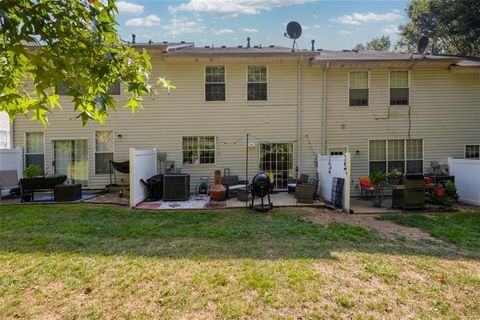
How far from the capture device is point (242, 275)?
13.4ft

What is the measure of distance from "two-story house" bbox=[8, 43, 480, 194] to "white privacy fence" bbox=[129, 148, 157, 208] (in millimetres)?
952

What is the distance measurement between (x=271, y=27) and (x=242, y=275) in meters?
13.7

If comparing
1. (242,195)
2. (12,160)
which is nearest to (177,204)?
(242,195)

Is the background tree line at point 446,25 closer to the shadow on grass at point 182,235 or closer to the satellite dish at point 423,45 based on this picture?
the satellite dish at point 423,45

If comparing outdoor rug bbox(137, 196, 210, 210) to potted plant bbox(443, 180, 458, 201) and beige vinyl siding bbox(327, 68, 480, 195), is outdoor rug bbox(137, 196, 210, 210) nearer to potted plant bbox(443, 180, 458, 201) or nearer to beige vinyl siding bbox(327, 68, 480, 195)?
beige vinyl siding bbox(327, 68, 480, 195)

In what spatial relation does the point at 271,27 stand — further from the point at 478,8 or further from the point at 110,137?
the point at 478,8

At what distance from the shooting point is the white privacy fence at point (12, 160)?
10.0 meters

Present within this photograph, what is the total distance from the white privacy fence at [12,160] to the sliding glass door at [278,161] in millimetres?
8726

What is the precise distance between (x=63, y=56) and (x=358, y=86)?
11179mm

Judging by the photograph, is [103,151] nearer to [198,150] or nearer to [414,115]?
[198,150]

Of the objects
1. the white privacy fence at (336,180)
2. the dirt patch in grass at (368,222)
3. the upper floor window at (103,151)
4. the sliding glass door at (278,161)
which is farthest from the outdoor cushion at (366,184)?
the upper floor window at (103,151)

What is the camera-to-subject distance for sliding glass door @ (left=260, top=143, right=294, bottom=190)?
442 inches

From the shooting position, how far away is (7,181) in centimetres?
972

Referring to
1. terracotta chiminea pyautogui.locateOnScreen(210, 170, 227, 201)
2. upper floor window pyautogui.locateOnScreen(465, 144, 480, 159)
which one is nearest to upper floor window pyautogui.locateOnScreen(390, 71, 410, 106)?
upper floor window pyautogui.locateOnScreen(465, 144, 480, 159)
